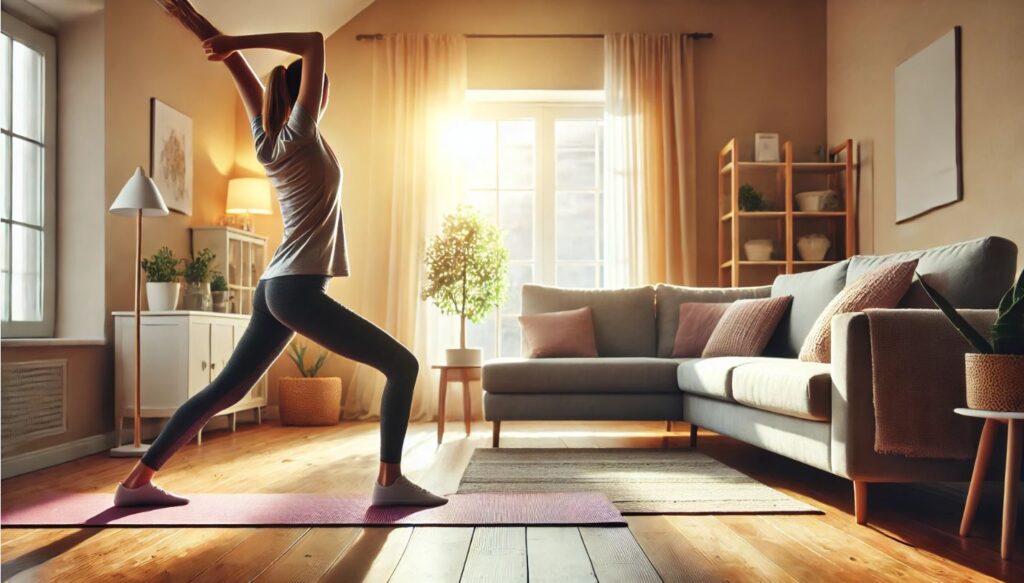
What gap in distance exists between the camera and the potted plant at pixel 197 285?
4516 mm

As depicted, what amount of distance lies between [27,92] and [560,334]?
113 inches

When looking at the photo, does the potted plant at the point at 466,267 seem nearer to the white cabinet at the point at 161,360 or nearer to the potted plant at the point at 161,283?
the white cabinet at the point at 161,360

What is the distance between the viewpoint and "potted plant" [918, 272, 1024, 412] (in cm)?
199

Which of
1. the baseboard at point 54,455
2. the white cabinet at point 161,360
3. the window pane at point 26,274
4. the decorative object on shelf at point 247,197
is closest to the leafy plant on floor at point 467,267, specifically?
the white cabinet at point 161,360

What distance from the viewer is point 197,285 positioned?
14.9 feet

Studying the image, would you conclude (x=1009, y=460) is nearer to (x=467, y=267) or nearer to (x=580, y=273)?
(x=467, y=267)

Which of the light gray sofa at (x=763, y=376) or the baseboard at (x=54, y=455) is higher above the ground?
the light gray sofa at (x=763, y=376)

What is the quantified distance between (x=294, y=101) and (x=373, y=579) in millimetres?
1327

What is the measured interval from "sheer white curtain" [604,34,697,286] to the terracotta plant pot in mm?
3609

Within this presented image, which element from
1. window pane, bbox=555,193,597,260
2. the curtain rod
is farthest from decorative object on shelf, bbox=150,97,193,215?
window pane, bbox=555,193,597,260

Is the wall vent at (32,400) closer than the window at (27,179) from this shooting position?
Yes

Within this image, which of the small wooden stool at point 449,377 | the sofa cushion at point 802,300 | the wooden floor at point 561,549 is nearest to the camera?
the wooden floor at point 561,549

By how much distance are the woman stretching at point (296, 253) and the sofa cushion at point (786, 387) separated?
3.89 ft

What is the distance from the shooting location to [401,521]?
7.57ft
